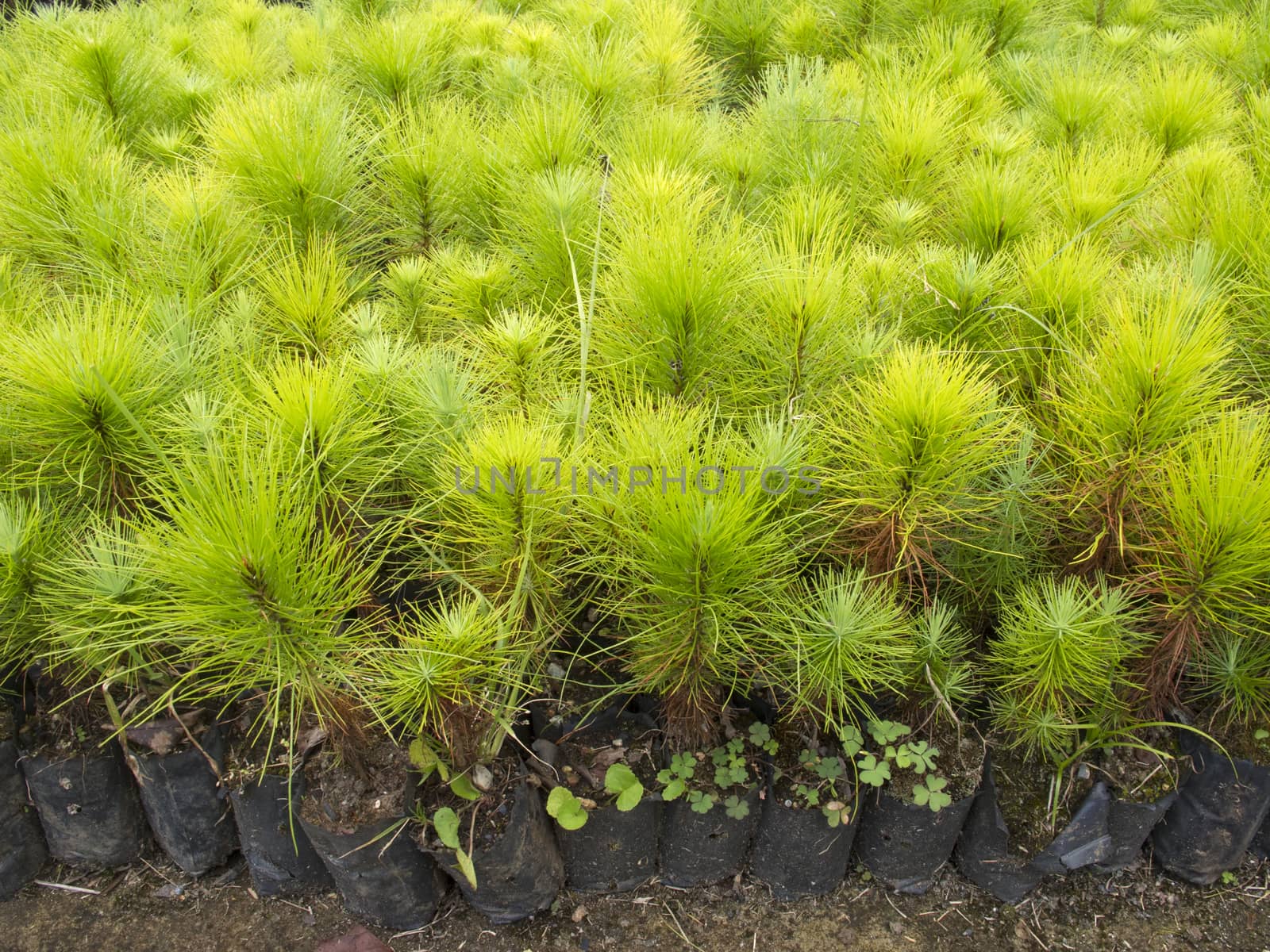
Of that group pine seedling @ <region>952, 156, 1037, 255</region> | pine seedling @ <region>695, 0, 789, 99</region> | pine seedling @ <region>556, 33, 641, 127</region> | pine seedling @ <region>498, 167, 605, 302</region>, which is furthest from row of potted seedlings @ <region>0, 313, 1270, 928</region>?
pine seedling @ <region>695, 0, 789, 99</region>

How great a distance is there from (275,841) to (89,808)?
253 millimetres

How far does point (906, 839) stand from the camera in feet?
3.72

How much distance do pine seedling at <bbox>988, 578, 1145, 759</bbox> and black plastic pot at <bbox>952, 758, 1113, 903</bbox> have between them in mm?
73

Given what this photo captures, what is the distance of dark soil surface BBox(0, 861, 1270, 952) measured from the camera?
1126 millimetres

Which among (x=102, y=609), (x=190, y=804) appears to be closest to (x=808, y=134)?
(x=102, y=609)

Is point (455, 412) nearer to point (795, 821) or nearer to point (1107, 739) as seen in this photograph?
point (795, 821)

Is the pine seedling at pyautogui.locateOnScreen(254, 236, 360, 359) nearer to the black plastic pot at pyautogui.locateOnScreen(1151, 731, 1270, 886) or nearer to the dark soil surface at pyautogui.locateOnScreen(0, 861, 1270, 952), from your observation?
the dark soil surface at pyautogui.locateOnScreen(0, 861, 1270, 952)

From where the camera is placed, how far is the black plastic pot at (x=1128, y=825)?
3.71 feet

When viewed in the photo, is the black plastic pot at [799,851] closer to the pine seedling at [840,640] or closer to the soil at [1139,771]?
the pine seedling at [840,640]

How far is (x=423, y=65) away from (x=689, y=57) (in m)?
0.53

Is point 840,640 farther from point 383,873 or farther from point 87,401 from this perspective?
point 87,401

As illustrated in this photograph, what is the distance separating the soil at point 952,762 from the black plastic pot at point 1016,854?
17 mm

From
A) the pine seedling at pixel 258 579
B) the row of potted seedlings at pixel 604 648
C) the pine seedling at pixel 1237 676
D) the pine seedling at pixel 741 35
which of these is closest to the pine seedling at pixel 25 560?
the row of potted seedlings at pixel 604 648

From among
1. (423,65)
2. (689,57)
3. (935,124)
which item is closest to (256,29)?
(423,65)
